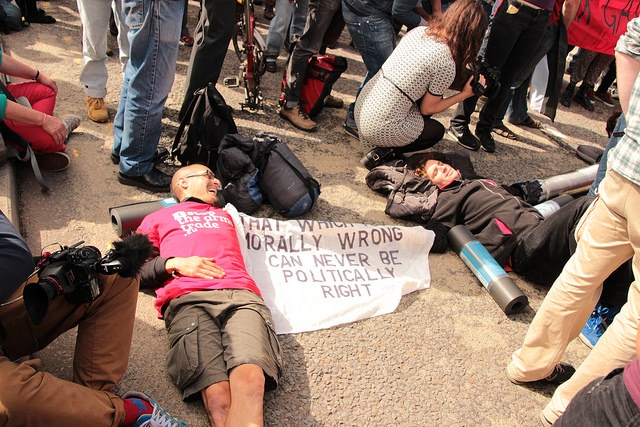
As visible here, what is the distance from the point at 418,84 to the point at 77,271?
3.23 m

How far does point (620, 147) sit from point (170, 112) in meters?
3.76

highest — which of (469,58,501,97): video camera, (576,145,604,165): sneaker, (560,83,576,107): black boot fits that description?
(469,58,501,97): video camera

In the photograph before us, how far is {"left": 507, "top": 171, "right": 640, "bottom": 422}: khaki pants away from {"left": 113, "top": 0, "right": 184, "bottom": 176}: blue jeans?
272 cm

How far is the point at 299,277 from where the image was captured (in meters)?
3.25

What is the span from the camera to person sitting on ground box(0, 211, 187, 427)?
1.74m

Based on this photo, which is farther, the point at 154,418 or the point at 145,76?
the point at 145,76

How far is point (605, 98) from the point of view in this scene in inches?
311

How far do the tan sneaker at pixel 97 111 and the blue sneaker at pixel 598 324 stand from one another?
4053 millimetres

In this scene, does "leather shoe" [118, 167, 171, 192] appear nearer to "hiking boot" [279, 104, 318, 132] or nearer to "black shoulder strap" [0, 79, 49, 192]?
"black shoulder strap" [0, 79, 49, 192]

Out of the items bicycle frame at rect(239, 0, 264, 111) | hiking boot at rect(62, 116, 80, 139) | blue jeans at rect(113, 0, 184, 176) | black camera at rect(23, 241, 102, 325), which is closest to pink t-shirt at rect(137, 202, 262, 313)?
black camera at rect(23, 241, 102, 325)

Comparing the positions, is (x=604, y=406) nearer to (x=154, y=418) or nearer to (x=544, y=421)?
(x=544, y=421)

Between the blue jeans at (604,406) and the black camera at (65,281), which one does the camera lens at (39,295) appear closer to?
the black camera at (65,281)

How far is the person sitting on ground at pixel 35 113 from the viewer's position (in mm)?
2779

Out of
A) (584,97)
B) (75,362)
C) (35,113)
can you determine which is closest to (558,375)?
(75,362)
